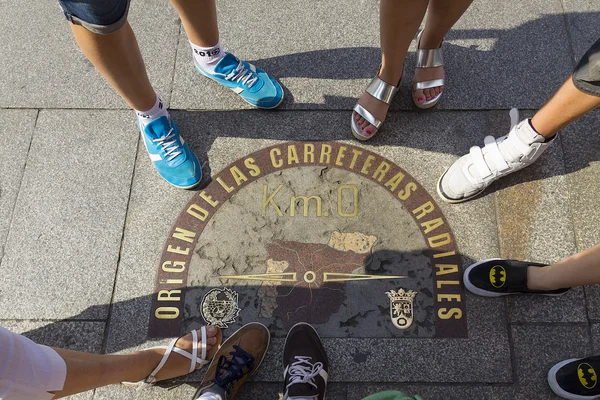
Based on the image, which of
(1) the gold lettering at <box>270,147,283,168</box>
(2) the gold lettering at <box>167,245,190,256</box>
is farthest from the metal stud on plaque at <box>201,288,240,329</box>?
(1) the gold lettering at <box>270,147,283,168</box>

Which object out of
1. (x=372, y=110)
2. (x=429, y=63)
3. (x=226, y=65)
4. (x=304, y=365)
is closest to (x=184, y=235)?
(x=304, y=365)

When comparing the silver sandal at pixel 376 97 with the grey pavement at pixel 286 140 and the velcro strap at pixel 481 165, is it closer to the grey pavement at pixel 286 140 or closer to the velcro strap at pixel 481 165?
the grey pavement at pixel 286 140

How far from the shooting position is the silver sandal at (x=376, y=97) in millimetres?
2654

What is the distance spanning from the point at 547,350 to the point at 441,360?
20.7 inches

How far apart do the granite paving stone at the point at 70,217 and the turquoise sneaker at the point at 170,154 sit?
24 centimetres

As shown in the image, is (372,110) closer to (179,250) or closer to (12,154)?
(179,250)

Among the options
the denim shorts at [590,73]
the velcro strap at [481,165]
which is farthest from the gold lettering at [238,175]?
the denim shorts at [590,73]

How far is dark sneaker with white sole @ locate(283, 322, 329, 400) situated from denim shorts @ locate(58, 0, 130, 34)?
1612 mm

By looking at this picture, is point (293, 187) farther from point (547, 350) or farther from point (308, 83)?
point (547, 350)

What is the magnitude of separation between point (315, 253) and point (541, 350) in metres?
1.22

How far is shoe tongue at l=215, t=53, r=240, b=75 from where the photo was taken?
9.12 ft

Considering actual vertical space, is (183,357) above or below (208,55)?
below

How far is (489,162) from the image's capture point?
7.88 feet

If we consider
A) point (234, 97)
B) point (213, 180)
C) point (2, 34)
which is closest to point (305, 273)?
point (213, 180)
